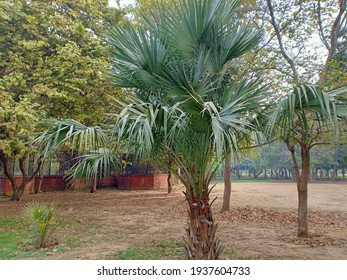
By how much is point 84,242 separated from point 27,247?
3.32 feet

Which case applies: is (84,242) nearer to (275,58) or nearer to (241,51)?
(241,51)

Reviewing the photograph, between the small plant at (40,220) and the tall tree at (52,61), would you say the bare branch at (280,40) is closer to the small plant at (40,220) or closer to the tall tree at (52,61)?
the tall tree at (52,61)

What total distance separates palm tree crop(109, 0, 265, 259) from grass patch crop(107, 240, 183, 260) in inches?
41.6

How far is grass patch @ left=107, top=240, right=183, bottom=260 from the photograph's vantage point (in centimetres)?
457

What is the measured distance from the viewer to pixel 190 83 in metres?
3.33

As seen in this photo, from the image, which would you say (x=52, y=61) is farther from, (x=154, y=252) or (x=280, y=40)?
(x=280, y=40)

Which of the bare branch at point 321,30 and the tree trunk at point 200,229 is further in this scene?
the bare branch at point 321,30

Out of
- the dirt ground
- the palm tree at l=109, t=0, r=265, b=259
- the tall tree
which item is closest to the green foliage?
the palm tree at l=109, t=0, r=265, b=259

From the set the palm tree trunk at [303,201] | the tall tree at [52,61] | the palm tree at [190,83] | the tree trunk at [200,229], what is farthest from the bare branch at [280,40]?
the tree trunk at [200,229]

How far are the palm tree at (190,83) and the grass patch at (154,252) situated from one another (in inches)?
41.6

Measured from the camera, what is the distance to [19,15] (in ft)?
24.4

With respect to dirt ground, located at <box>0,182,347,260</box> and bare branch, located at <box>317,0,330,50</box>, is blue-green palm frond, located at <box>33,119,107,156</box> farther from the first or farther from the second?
bare branch, located at <box>317,0,330,50</box>

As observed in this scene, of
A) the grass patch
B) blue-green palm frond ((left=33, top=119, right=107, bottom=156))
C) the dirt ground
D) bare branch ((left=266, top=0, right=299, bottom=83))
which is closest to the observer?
blue-green palm frond ((left=33, top=119, right=107, bottom=156))

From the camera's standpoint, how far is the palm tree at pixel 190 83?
123 inches
